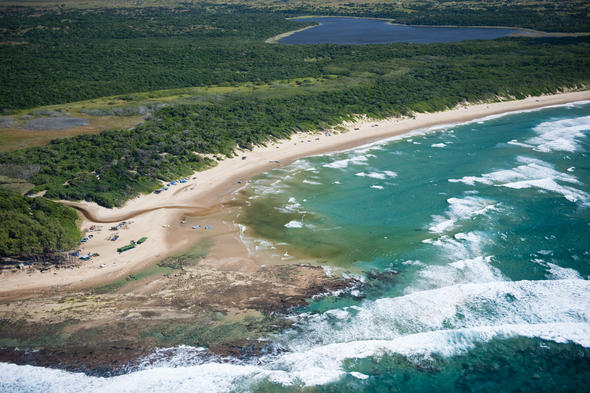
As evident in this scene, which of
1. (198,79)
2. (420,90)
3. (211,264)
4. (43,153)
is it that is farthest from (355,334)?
(198,79)

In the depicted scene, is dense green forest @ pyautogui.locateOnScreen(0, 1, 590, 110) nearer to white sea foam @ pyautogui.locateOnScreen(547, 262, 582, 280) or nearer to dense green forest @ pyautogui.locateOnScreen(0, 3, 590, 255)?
dense green forest @ pyautogui.locateOnScreen(0, 3, 590, 255)

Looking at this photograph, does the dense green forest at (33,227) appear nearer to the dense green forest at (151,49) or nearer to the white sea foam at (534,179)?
the white sea foam at (534,179)

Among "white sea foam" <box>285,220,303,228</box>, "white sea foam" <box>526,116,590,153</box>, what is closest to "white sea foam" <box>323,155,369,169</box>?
"white sea foam" <box>285,220,303,228</box>

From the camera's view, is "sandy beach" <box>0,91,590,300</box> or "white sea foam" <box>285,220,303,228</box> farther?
Result: "white sea foam" <box>285,220,303,228</box>

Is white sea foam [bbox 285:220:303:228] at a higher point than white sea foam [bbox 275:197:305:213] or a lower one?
lower

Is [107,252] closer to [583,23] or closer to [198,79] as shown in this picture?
[198,79]

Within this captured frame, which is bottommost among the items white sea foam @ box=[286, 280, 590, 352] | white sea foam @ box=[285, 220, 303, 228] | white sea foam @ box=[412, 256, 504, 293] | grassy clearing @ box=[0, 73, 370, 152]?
white sea foam @ box=[286, 280, 590, 352]

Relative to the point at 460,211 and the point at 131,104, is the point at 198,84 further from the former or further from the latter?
the point at 460,211
